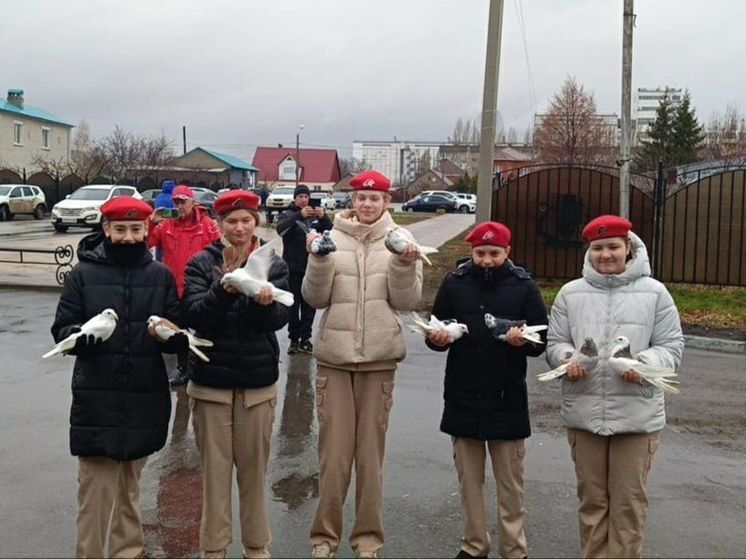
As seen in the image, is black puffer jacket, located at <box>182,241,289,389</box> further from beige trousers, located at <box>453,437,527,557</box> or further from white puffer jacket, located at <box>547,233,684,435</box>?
white puffer jacket, located at <box>547,233,684,435</box>

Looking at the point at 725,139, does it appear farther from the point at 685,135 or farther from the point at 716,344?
the point at 716,344

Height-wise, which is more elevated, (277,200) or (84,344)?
(277,200)

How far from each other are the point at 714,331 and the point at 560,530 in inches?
298

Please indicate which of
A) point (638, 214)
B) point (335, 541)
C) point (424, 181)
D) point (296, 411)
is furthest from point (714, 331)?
point (424, 181)

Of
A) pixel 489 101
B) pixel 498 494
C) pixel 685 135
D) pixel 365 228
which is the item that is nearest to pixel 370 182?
pixel 365 228

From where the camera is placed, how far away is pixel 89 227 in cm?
3128

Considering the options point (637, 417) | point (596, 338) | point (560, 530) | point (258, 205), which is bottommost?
point (560, 530)

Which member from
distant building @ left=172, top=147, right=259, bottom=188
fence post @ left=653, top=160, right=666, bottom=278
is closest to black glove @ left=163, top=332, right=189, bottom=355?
fence post @ left=653, top=160, right=666, bottom=278

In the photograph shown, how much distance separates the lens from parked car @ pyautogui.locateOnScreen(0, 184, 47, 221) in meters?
36.0

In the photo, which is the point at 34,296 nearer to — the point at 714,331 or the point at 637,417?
the point at 714,331

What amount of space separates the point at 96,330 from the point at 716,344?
9.06 metres

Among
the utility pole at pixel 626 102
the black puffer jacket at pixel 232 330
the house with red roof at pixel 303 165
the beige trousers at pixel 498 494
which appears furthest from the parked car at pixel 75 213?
the house with red roof at pixel 303 165

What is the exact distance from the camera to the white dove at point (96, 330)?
3.63 meters

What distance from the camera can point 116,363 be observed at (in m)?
3.83
